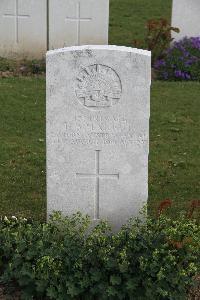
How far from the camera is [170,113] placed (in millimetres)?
9125

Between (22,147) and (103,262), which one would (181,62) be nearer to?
(22,147)

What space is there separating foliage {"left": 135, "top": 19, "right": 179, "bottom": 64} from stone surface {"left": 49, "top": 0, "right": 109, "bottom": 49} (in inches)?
29.4

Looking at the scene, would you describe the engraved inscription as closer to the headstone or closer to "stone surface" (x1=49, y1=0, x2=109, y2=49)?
the headstone

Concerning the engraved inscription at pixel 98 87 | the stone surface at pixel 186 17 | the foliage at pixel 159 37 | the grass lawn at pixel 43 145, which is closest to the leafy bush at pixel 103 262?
the engraved inscription at pixel 98 87

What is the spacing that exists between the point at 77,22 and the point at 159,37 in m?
1.38

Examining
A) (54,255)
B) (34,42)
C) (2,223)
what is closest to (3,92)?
(34,42)

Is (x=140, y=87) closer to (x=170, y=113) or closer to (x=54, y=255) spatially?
(x=54, y=255)

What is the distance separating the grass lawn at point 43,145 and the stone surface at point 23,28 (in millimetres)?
1299

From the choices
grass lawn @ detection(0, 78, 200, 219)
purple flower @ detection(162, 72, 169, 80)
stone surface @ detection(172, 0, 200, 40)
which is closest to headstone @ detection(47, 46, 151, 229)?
grass lawn @ detection(0, 78, 200, 219)

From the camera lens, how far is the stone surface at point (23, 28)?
37.1 feet

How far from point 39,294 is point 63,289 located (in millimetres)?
203

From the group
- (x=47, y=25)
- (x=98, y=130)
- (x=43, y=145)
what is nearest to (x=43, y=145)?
(x=43, y=145)

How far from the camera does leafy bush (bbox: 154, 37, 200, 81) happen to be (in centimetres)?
1092

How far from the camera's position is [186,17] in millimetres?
11531
